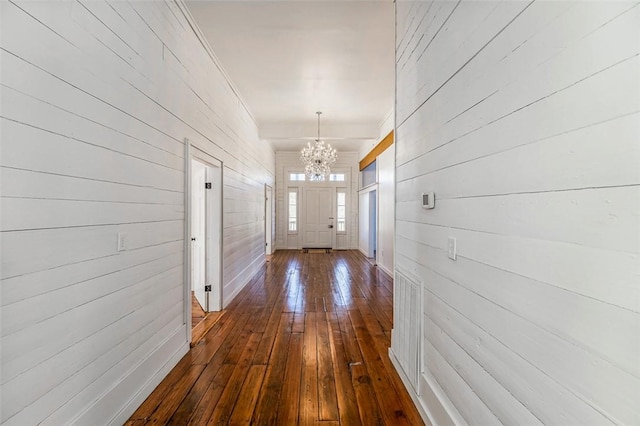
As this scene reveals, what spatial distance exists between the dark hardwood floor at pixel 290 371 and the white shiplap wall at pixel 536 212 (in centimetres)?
56

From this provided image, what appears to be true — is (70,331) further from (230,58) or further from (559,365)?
(230,58)

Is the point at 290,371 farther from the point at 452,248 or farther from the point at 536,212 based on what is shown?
the point at 536,212

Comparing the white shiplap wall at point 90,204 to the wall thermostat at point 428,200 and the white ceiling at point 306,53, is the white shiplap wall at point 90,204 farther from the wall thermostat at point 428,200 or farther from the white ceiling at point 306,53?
the wall thermostat at point 428,200

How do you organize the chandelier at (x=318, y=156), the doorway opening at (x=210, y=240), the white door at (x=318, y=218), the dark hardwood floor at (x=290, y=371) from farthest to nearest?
the white door at (x=318, y=218) < the chandelier at (x=318, y=156) < the doorway opening at (x=210, y=240) < the dark hardwood floor at (x=290, y=371)

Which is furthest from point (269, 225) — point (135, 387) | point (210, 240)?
point (135, 387)

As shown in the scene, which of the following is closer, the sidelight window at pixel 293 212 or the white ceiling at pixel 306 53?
the white ceiling at pixel 306 53

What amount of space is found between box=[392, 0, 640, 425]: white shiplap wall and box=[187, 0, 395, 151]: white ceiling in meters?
1.39

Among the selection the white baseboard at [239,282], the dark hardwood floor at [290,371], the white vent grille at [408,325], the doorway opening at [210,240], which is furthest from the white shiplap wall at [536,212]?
the white baseboard at [239,282]

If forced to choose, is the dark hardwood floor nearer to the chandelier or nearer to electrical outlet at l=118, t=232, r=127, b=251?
electrical outlet at l=118, t=232, r=127, b=251

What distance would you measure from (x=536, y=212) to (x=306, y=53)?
3.23m

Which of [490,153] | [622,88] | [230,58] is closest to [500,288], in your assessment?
[490,153]

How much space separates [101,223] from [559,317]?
7.02 ft

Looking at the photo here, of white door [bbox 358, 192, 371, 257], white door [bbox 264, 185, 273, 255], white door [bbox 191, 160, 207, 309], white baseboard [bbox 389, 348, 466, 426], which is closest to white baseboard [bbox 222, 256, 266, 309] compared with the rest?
white door [bbox 191, 160, 207, 309]

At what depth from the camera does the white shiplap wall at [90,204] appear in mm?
1208
